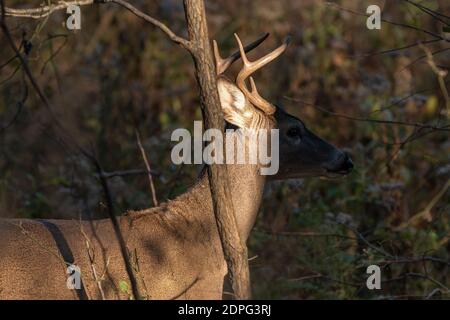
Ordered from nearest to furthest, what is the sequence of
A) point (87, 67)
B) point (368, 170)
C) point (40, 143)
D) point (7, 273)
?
1. point (7, 273)
2. point (368, 170)
3. point (40, 143)
4. point (87, 67)

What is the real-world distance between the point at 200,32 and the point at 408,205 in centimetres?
417

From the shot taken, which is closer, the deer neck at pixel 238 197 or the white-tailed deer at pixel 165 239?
the white-tailed deer at pixel 165 239

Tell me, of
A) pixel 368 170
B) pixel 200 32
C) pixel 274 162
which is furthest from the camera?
pixel 368 170

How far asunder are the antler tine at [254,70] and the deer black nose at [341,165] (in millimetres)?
588

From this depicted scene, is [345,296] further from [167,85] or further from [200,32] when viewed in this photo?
[167,85]

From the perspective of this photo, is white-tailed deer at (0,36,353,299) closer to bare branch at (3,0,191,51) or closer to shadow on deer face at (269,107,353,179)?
shadow on deer face at (269,107,353,179)

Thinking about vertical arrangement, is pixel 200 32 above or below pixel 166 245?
above

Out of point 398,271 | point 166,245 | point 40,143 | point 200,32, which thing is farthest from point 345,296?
point 40,143

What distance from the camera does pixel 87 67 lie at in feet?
38.7

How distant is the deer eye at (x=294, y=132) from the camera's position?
688 centimetres

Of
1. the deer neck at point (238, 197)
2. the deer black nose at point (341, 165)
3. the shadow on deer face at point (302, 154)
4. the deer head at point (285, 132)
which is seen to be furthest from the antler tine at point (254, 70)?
the deer black nose at point (341, 165)

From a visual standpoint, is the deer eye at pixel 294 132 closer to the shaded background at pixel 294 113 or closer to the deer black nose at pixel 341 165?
the deer black nose at pixel 341 165

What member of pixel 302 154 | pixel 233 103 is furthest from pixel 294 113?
pixel 233 103

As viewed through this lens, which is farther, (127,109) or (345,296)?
(127,109)
